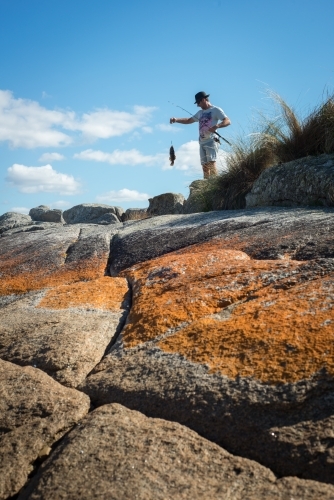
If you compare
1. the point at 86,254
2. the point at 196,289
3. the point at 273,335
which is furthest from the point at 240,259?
the point at 86,254

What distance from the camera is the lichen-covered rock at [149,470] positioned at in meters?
1.53

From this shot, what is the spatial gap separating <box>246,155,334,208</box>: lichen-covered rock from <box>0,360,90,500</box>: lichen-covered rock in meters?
3.57

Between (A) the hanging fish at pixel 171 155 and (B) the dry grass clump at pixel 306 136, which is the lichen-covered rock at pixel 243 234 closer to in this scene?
(B) the dry grass clump at pixel 306 136

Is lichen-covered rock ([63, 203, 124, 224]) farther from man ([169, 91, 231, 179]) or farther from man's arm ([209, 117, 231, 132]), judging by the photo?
man's arm ([209, 117, 231, 132])

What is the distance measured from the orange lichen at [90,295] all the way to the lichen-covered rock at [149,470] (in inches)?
43.4

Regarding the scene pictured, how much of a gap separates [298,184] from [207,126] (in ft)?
10.9

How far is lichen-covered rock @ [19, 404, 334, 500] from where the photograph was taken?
1.53 m

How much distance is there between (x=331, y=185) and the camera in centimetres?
494

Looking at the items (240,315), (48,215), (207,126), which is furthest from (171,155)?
(240,315)

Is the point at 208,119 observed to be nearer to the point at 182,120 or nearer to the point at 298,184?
the point at 182,120

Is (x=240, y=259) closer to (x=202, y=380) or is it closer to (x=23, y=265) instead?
(x=202, y=380)

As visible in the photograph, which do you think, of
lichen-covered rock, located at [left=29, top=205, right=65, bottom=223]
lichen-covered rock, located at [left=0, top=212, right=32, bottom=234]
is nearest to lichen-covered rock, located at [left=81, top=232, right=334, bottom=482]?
lichen-covered rock, located at [left=0, top=212, right=32, bottom=234]

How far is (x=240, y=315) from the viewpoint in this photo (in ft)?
7.47

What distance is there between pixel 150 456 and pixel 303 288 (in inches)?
44.1
